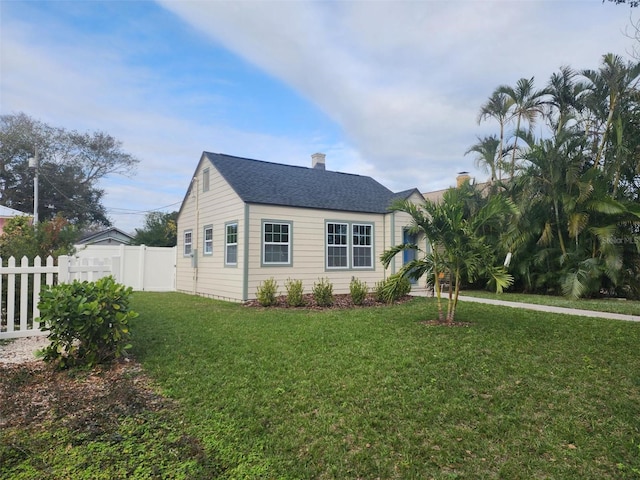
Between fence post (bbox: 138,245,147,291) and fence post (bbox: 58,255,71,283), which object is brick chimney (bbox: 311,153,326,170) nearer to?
fence post (bbox: 138,245,147,291)

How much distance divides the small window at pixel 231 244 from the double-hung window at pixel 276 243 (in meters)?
0.87

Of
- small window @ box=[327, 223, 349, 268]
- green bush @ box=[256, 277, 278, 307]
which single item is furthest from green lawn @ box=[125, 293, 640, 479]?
small window @ box=[327, 223, 349, 268]

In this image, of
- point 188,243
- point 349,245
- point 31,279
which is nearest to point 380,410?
point 31,279

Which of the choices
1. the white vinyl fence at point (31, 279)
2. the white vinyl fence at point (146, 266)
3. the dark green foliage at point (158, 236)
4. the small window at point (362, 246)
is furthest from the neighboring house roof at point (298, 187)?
the dark green foliage at point (158, 236)

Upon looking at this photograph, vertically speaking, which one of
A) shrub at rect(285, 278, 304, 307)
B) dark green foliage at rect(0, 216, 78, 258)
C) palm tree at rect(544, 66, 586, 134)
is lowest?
shrub at rect(285, 278, 304, 307)

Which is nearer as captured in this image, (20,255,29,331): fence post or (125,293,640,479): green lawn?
(125,293,640,479): green lawn

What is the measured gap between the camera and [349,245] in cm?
1343

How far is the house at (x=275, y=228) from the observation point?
38.1 ft

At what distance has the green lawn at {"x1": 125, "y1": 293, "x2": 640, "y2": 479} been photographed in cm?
269

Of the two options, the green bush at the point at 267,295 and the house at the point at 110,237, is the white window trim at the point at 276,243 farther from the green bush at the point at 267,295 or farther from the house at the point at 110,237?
the house at the point at 110,237

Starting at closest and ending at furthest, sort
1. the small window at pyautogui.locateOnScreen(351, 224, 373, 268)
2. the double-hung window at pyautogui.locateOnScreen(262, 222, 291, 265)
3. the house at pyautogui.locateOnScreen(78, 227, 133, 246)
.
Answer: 1. the double-hung window at pyautogui.locateOnScreen(262, 222, 291, 265)
2. the small window at pyautogui.locateOnScreen(351, 224, 373, 268)
3. the house at pyautogui.locateOnScreen(78, 227, 133, 246)

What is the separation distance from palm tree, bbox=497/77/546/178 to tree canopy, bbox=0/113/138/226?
96.3 ft

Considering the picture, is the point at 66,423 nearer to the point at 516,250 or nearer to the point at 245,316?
the point at 245,316

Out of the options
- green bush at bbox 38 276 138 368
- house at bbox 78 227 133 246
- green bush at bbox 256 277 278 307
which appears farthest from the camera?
house at bbox 78 227 133 246
